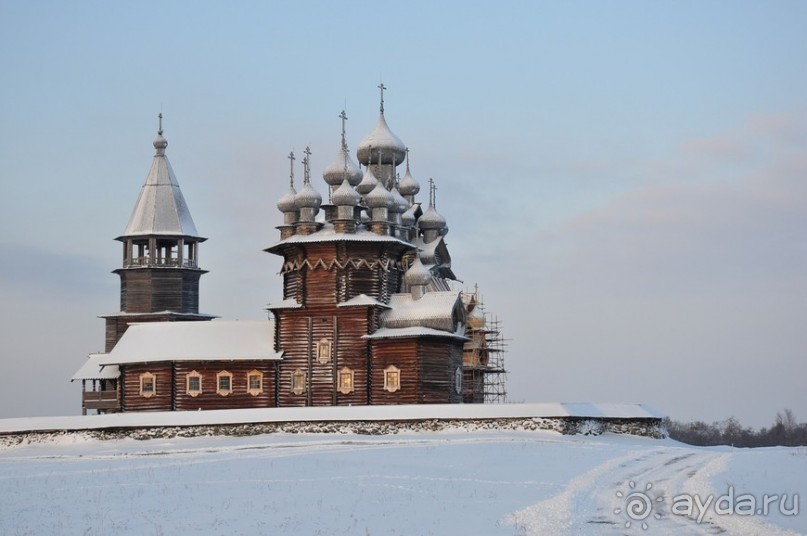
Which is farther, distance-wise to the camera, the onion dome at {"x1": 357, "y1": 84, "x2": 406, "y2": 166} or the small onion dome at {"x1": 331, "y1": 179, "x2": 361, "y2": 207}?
the onion dome at {"x1": 357, "y1": 84, "x2": 406, "y2": 166}

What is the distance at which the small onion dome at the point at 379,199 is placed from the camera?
51219mm

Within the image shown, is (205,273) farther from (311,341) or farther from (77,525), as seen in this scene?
(77,525)

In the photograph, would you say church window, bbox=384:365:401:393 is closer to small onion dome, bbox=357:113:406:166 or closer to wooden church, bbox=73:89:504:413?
wooden church, bbox=73:89:504:413

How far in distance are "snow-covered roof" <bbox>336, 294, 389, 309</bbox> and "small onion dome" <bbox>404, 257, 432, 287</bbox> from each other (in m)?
1.49

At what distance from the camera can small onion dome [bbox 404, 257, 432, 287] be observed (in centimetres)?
5000

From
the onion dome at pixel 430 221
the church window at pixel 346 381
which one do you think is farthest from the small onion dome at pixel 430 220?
the church window at pixel 346 381

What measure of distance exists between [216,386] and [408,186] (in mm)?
14554

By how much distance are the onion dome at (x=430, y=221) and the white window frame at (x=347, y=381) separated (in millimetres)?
10946

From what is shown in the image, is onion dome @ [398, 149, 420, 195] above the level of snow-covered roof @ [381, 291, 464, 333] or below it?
above

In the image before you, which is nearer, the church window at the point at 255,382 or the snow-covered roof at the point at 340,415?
the snow-covered roof at the point at 340,415

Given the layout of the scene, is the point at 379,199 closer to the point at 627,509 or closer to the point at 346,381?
the point at 346,381

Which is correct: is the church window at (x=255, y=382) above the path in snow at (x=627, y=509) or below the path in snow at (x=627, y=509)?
above

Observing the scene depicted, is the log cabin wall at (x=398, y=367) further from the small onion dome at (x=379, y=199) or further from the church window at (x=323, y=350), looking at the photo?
the small onion dome at (x=379, y=199)

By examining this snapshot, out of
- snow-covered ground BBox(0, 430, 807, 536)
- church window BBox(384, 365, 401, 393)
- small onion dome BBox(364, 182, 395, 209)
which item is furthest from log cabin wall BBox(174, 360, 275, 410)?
snow-covered ground BBox(0, 430, 807, 536)
